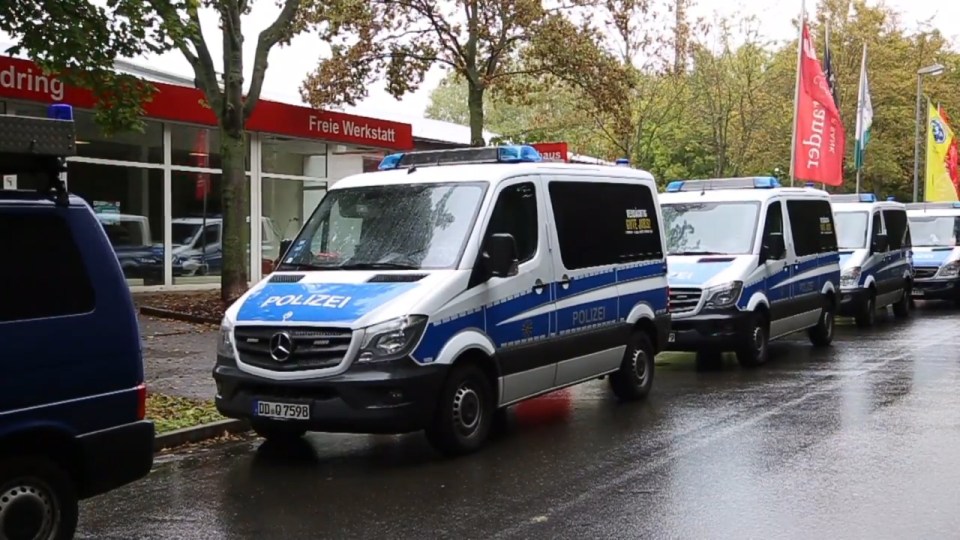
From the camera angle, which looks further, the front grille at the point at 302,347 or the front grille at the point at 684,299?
the front grille at the point at 684,299

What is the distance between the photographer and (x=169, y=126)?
20.4 m

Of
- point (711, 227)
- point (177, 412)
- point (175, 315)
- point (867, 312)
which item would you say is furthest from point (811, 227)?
point (175, 315)

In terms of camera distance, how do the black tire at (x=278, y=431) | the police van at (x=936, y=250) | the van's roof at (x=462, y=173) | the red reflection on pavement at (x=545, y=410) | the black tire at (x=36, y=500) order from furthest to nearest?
the police van at (x=936, y=250)
the red reflection on pavement at (x=545, y=410)
the van's roof at (x=462, y=173)
the black tire at (x=278, y=431)
the black tire at (x=36, y=500)

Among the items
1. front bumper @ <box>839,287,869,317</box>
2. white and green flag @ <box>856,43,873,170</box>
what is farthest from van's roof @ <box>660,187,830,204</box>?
white and green flag @ <box>856,43,873,170</box>

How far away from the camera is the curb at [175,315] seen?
16156 millimetres

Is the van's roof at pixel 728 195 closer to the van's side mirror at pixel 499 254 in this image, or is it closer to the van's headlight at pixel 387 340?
the van's side mirror at pixel 499 254

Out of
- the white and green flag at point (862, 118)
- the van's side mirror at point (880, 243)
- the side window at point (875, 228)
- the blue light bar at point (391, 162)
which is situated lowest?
the van's side mirror at point (880, 243)

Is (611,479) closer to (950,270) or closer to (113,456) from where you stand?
(113,456)

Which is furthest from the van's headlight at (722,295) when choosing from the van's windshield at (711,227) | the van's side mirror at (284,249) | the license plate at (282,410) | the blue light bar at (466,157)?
the license plate at (282,410)

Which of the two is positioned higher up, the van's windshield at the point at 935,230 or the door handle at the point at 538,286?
the van's windshield at the point at 935,230

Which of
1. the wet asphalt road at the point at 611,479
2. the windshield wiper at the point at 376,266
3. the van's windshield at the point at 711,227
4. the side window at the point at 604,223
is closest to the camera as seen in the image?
the wet asphalt road at the point at 611,479

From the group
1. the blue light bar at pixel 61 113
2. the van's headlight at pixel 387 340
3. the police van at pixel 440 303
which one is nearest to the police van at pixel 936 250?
the police van at pixel 440 303

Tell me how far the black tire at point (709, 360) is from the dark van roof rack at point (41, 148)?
8904 mm

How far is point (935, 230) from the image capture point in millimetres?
23234
